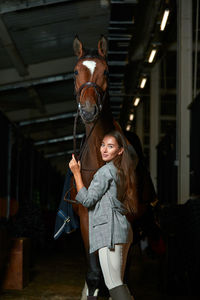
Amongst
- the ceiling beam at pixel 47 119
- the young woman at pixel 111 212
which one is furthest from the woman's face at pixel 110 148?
the ceiling beam at pixel 47 119

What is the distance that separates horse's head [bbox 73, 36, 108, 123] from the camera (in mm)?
3302

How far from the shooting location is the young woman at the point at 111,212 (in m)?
2.66

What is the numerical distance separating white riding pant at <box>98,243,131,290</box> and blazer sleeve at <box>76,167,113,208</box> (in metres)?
0.29

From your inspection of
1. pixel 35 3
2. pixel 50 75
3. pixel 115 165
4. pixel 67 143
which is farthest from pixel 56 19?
pixel 67 143

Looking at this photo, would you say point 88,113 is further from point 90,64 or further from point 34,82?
point 34,82

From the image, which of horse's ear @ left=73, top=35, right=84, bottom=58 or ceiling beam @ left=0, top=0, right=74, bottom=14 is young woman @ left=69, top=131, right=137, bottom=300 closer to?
horse's ear @ left=73, top=35, right=84, bottom=58

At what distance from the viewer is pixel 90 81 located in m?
3.56

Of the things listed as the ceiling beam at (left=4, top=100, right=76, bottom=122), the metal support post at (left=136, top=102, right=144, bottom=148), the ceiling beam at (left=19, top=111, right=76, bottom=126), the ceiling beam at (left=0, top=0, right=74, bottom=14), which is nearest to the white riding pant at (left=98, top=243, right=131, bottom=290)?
the ceiling beam at (left=0, top=0, right=74, bottom=14)

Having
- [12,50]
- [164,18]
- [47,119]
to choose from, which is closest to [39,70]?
[12,50]

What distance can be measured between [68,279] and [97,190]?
3.69 m

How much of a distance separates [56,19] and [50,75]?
2707 mm

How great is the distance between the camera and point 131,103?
13.5 m

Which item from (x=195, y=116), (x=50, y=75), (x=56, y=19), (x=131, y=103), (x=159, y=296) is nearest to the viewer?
(x=159, y=296)

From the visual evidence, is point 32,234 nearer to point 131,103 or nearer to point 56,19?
point 56,19
